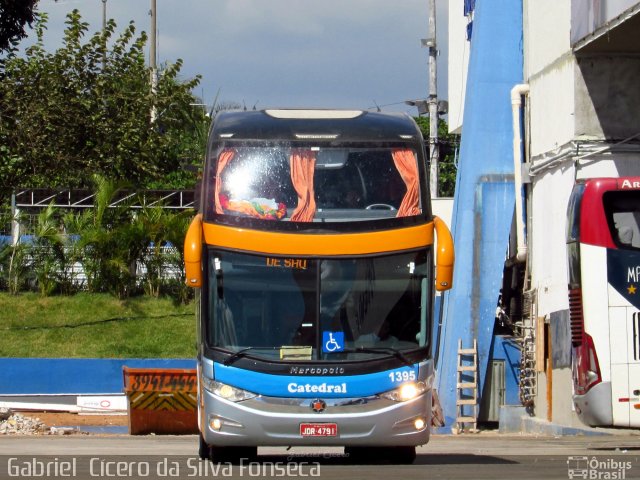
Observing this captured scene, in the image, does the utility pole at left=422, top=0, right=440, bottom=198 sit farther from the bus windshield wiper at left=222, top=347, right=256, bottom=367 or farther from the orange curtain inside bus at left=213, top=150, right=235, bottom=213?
the bus windshield wiper at left=222, top=347, right=256, bottom=367

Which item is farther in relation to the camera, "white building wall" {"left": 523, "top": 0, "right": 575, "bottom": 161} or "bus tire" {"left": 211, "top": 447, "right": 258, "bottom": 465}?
"white building wall" {"left": 523, "top": 0, "right": 575, "bottom": 161}

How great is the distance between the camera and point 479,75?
104 feet

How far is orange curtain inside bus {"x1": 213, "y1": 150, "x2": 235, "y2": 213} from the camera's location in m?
13.9

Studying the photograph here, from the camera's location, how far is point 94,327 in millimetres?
41969

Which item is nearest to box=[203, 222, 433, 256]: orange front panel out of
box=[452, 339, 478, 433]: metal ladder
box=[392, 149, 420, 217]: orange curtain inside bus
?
box=[392, 149, 420, 217]: orange curtain inside bus

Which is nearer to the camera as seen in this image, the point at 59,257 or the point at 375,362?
the point at 375,362

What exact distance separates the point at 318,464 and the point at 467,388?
17675 millimetres

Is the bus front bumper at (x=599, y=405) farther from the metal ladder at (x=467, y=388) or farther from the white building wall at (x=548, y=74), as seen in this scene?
the metal ladder at (x=467, y=388)

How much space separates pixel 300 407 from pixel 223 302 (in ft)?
4.84

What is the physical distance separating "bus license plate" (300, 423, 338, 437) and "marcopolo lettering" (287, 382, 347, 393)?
1.18 feet

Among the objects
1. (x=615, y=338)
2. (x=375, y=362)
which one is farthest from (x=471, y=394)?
(x=375, y=362)

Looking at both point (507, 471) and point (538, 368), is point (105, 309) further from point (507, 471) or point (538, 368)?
point (507, 471)

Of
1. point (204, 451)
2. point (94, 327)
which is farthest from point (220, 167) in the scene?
point (94, 327)

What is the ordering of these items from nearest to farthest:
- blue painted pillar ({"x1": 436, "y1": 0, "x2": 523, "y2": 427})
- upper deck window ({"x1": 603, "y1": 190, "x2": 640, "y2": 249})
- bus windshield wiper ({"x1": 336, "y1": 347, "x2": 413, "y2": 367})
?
bus windshield wiper ({"x1": 336, "y1": 347, "x2": 413, "y2": 367})
upper deck window ({"x1": 603, "y1": 190, "x2": 640, "y2": 249})
blue painted pillar ({"x1": 436, "y1": 0, "x2": 523, "y2": 427})
